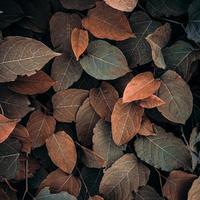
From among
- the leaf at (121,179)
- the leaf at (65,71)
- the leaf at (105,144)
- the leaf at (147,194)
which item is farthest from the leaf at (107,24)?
the leaf at (147,194)

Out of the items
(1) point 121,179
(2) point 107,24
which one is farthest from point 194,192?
(2) point 107,24

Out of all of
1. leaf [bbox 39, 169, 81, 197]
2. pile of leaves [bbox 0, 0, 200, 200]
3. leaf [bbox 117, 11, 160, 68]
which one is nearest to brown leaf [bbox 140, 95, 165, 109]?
pile of leaves [bbox 0, 0, 200, 200]

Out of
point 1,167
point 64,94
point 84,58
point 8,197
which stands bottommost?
point 8,197

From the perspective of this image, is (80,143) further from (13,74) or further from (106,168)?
(13,74)

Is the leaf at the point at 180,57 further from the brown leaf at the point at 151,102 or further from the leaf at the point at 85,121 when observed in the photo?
the leaf at the point at 85,121

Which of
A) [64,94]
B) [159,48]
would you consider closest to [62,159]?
[64,94]

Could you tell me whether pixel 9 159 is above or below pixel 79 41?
below

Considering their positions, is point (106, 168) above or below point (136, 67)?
below

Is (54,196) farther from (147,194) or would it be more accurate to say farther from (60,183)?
(147,194)
